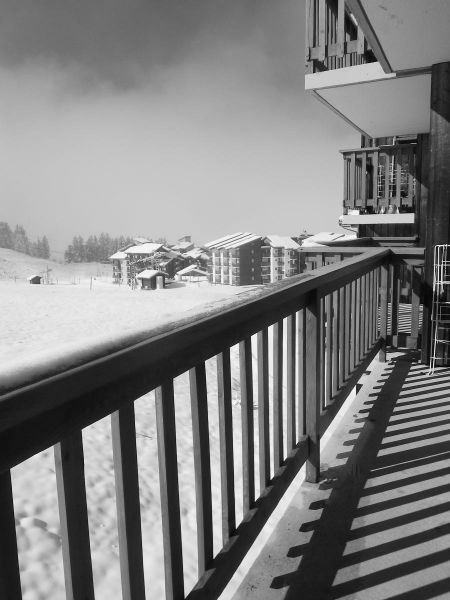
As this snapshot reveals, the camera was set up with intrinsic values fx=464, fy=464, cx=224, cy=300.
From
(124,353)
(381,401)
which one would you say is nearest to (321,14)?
(381,401)

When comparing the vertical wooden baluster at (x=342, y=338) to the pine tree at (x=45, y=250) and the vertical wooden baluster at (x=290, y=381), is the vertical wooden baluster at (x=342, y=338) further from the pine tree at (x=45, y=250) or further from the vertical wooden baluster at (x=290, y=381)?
the pine tree at (x=45, y=250)

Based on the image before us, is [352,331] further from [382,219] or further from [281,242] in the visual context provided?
[281,242]

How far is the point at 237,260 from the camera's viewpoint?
56.3 metres

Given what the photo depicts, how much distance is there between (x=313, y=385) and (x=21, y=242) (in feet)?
592

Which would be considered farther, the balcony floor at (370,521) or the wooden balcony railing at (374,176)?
the wooden balcony railing at (374,176)

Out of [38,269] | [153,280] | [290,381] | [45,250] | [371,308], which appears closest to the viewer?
[290,381]

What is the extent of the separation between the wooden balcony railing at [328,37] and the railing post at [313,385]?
12.6 ft

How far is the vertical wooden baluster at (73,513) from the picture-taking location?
812 millimetres

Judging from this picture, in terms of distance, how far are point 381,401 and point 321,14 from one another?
14.0ft

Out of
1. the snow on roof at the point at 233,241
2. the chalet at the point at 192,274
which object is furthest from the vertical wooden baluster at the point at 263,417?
the chalet at the point at 192,274

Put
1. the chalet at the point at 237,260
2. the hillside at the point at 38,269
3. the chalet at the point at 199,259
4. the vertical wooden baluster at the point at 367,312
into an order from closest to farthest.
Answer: the vertical wooden baluster at the point at 367,312
the chalet at the point at 237,260
the chalet at the point at 199,259
the hillside at the point at 38,269

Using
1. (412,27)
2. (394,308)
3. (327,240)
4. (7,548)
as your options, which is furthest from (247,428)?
(327,240)

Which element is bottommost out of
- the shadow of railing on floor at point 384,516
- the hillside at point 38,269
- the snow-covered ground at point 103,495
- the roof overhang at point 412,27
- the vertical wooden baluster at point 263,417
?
the hillside at point 38,269

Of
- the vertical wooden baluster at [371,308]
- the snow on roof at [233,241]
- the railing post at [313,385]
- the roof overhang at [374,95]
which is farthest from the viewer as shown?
the snow on roof at [233,241]
